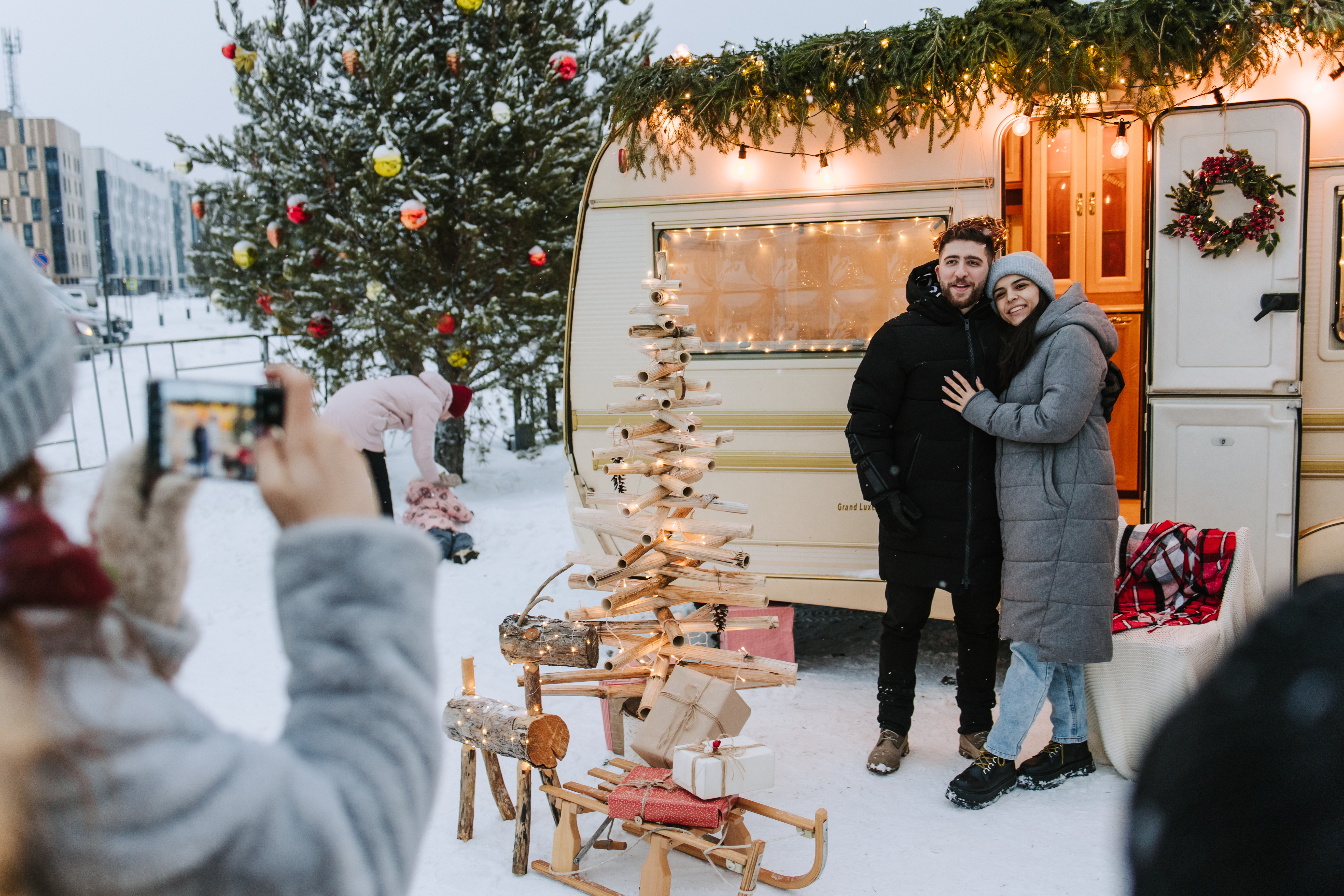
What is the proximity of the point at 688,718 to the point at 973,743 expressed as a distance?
141 centimetres

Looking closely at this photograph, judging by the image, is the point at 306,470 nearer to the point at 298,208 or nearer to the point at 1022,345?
the point at 1022,345

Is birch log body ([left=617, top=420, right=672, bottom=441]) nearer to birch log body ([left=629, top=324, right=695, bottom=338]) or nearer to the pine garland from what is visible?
birch log body ([left=629, top=324, right=695, bottom=338])

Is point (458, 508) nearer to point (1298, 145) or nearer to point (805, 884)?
point (805, 884)

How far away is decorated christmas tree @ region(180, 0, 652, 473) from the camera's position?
8531 mm

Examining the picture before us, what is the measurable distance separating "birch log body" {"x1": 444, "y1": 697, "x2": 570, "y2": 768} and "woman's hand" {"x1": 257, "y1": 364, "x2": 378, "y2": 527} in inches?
98.3

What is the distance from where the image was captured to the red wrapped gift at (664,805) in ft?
9.53

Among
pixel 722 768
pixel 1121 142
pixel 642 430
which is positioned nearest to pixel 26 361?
pixel 722 768

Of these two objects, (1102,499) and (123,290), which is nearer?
(1102,499)

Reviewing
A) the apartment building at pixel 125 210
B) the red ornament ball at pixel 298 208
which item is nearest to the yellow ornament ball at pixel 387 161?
the red ornament ball at pixel 298 208

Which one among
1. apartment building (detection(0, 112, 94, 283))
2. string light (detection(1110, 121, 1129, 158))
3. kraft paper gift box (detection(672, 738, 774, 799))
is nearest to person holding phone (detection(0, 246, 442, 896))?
kraft paper gift box (detection(672, 738, 774, 799))

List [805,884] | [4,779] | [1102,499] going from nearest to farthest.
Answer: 1. [4,779]
2. [805,884]
3. [1102,499]

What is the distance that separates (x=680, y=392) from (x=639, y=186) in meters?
1.72

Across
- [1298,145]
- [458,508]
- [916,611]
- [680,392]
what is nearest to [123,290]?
[458,508]

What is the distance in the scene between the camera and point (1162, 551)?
421 cm
